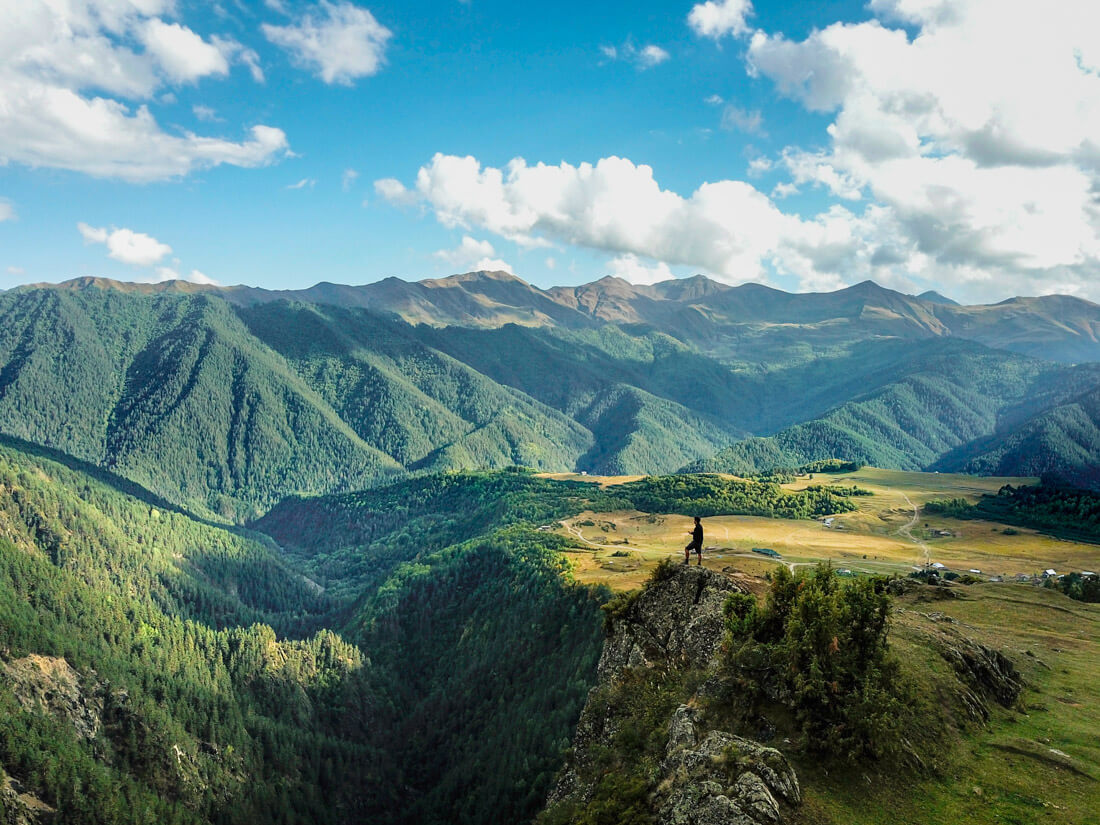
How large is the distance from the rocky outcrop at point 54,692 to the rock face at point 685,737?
171m

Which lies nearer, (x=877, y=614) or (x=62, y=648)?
Result: (x=877, y=614)

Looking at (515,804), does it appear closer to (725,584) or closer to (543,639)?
(543,639)

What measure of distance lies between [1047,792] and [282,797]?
197m

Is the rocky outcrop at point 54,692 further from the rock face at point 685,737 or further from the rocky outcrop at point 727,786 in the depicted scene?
the rocky outcrop at point 727,786

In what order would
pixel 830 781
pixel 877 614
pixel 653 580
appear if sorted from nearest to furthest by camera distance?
pixel 830 781 < pixel 877 614 < pixel 653 580

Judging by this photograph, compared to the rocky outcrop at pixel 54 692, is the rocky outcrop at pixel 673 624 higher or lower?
higher

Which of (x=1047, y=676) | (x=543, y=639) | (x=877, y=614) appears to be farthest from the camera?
(x=543, y=639)

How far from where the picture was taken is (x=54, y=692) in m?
171

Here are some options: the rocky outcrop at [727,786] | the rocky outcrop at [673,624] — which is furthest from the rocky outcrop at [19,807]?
the rocky outcrop at [727,786]

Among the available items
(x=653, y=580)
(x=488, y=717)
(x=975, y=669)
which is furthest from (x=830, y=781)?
(x=488, y=717)

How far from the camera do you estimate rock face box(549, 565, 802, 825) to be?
32250mm

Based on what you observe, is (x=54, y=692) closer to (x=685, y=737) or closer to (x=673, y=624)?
(x=673, y=624)

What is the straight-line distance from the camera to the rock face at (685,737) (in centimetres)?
3225

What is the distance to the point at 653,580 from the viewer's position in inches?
2584
